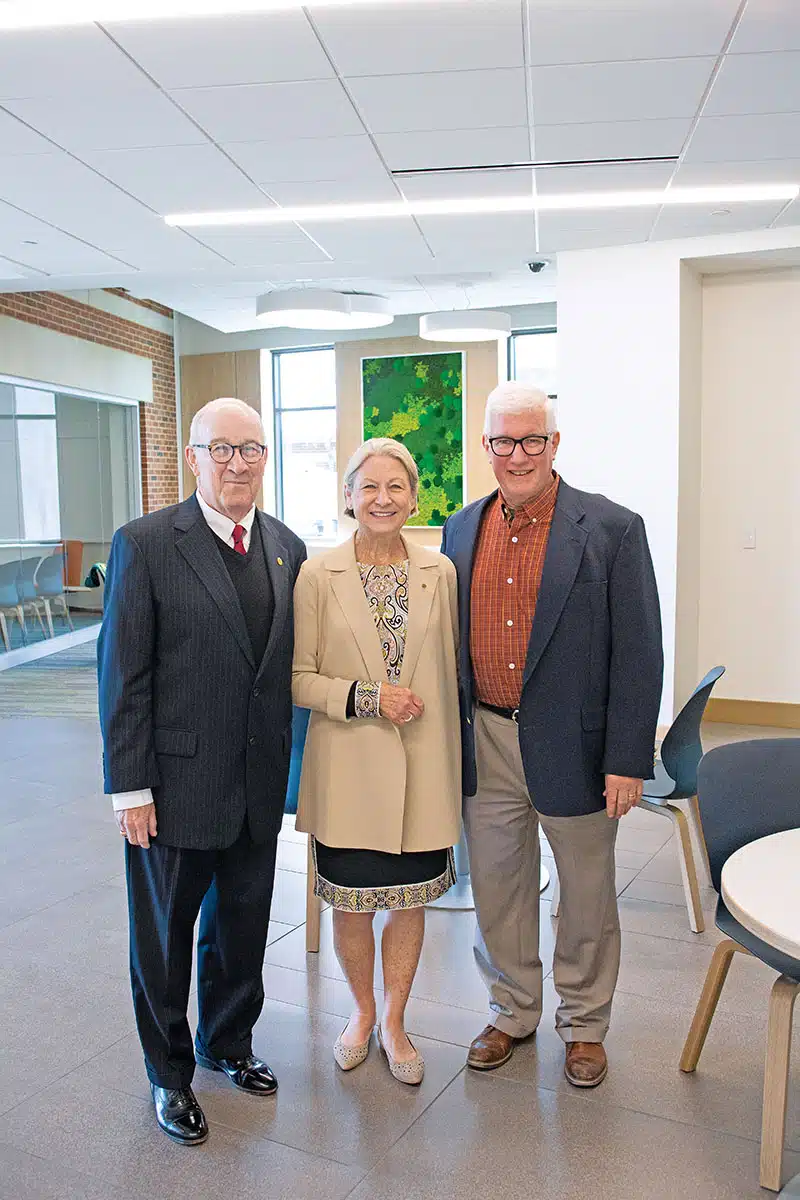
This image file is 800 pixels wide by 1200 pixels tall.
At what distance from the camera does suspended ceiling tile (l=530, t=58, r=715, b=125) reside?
12.2 ft

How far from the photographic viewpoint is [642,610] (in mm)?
2479

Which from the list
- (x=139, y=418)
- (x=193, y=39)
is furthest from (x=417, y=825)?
(x=139, y=418)

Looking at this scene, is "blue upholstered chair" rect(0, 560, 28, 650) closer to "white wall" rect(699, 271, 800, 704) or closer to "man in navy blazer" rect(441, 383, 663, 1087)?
"white wall" rect(699, 271, 800, 704)

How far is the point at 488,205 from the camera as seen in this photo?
553 cm

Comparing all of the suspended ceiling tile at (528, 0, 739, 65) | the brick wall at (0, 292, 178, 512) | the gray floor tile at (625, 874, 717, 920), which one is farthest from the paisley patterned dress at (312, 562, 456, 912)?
the brick wall at (0, 292, 178, 512)

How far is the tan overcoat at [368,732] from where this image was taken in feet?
8.09

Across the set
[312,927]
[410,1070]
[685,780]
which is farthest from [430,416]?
[410,1070]

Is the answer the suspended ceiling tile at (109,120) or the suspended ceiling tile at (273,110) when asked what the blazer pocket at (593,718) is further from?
the suspended ceiling tile at (109,120)

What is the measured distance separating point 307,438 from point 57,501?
394 cm

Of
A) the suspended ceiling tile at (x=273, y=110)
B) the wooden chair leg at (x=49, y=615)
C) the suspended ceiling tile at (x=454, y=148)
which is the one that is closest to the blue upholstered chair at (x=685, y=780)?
the suspended ceiling tile at (x=454, y=148)

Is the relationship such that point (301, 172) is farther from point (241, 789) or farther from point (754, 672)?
point (754, 672)

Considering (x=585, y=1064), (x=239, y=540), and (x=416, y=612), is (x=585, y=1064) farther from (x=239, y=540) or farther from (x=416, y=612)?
(x=239, y=540)

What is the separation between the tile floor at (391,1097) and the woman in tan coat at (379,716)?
0.83 ft

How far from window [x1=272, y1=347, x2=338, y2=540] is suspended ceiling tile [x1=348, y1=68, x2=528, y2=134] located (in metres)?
8.65
